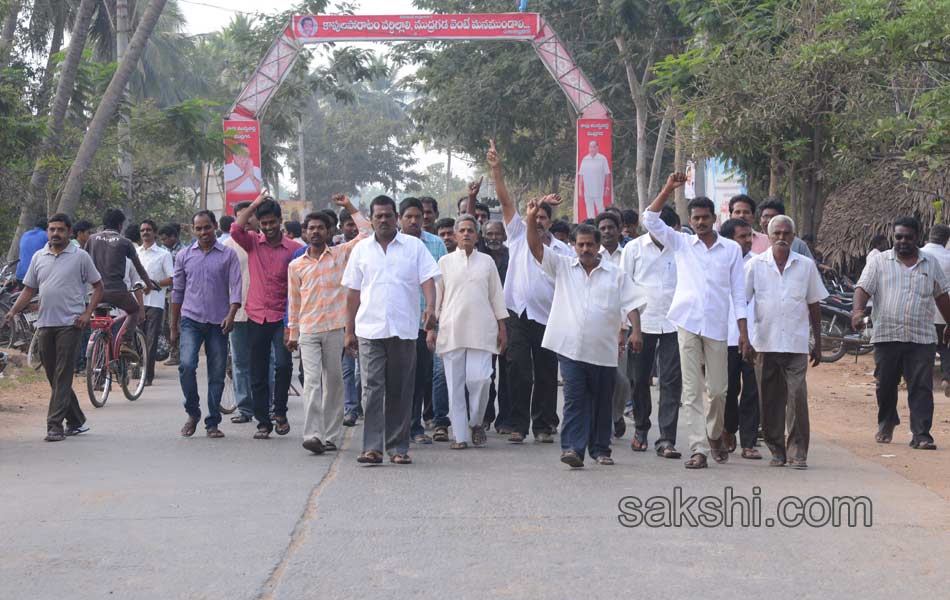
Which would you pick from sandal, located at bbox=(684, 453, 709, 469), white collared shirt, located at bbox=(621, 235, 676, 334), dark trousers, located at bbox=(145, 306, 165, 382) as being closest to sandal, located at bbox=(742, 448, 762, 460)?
sandal, located at bbox=(684, 453, 709, 469)

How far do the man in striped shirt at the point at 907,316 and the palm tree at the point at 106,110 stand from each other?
40.0 ft

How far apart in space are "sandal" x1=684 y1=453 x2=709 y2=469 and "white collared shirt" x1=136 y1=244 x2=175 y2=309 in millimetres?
8326

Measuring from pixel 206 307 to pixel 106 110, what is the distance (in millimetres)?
9474

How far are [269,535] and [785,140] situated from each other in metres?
14.5

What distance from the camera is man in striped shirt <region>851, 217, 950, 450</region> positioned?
10.3m

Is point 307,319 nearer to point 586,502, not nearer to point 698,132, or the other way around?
point 586,502

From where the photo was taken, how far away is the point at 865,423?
40.1ft

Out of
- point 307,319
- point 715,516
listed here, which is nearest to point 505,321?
point 307,319

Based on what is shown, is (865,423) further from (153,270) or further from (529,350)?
(153,270)

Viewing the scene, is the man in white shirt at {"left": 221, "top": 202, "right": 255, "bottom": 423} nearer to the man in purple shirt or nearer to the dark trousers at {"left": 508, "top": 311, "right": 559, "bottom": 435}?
the man in purple shirt

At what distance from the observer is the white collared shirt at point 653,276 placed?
9.57 metres

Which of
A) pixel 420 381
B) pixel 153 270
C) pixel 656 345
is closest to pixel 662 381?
pixel 656 345

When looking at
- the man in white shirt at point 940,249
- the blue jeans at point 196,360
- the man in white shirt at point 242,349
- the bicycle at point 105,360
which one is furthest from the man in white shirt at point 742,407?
the bicycle at point 105,360

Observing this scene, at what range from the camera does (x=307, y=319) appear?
9625mm
